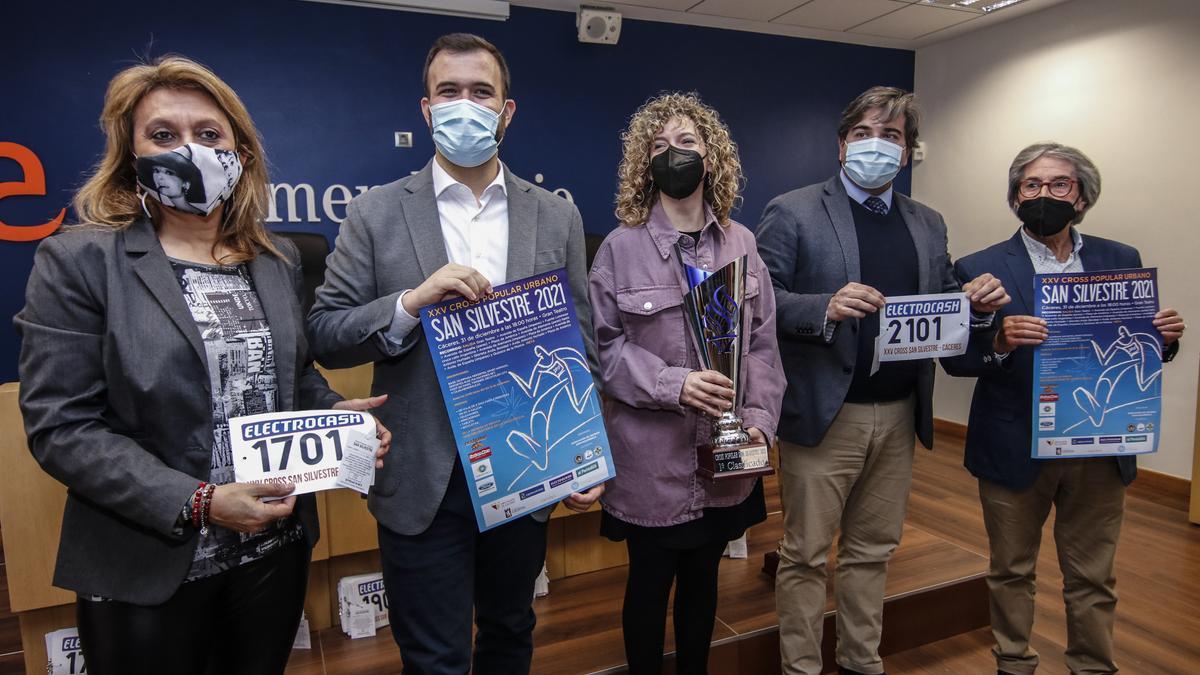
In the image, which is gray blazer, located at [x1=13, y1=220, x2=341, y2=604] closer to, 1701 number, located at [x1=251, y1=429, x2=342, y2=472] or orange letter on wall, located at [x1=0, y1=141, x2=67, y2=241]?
1701 number, located at [x1=251, y1=429, x2=342, y2=472]

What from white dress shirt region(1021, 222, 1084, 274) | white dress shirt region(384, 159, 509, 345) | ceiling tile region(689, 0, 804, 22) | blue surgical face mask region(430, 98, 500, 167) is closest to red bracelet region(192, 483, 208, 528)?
white dress shirt region(384, 159, 509, 345)

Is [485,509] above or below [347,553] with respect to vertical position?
above

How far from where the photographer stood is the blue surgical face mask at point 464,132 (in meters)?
1.33

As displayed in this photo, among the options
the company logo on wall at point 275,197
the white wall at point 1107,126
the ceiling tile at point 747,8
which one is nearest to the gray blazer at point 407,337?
the company logo on wall at point 275,197

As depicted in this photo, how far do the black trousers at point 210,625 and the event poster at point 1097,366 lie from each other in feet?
6.08

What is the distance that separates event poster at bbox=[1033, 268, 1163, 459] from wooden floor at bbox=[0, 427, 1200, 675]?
94 cm

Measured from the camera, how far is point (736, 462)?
4.93 feet

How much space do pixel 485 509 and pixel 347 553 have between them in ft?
4.45

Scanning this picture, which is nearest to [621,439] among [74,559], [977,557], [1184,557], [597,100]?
[74,559]

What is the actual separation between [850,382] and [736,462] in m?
0.48

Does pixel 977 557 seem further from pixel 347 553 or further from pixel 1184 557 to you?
pixel 347 553

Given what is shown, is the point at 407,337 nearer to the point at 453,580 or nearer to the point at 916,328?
the point at 453,580

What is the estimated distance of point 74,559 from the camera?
104cm

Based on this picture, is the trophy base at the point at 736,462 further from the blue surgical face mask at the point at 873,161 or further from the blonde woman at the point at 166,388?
the blue surgical face mask at the point at 873,161
